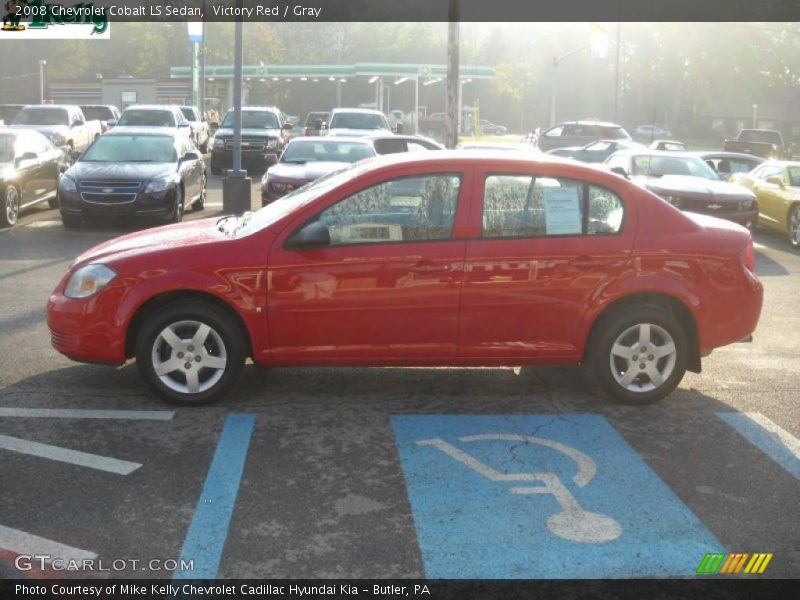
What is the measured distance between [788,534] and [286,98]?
90.4 m

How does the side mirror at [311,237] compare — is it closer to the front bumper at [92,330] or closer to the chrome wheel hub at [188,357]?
the chrome wheel hub at [188,357]

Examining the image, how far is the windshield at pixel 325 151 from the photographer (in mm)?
17328

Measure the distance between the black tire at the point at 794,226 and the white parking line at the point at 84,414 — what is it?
40.7ft

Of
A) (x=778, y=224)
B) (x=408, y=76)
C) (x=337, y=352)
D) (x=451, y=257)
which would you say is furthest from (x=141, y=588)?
(x=408, y=76)

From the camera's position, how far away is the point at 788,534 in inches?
183

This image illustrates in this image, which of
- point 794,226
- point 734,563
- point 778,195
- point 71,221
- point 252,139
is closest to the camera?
point 734,563

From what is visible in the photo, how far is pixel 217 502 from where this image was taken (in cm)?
491

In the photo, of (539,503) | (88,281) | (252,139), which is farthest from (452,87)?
(539,503)

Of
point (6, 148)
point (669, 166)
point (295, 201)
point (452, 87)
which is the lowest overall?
point (295, 201)

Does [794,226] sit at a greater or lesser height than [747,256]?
lesser

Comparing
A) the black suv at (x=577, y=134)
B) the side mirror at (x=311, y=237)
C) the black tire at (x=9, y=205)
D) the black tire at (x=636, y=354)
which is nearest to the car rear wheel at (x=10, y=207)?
the black tire at (x=9, y=205)

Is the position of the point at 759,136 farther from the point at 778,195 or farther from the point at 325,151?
the point at 325,151

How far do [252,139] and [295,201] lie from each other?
74.6 ft

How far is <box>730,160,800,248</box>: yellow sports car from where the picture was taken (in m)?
16.4
